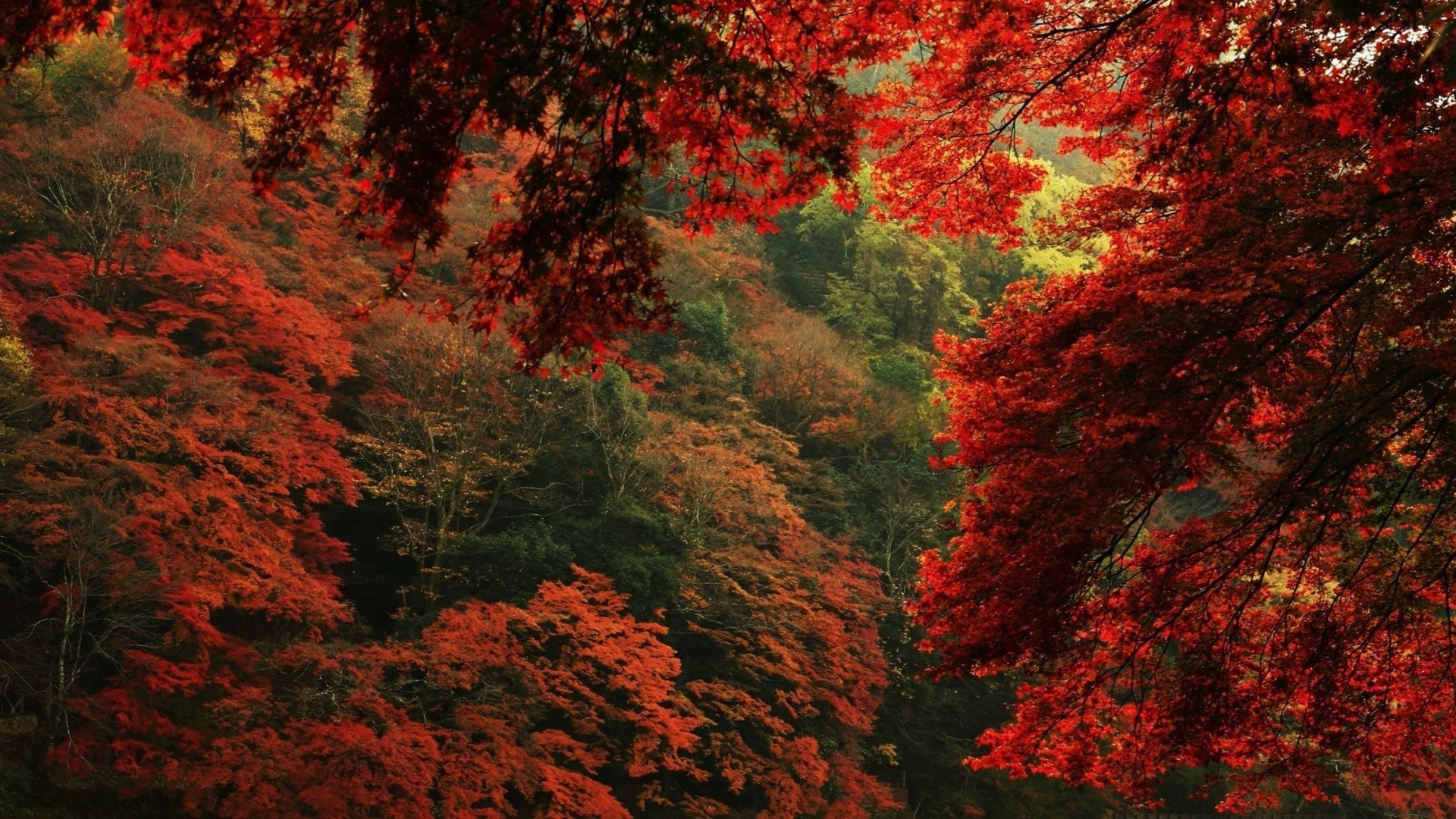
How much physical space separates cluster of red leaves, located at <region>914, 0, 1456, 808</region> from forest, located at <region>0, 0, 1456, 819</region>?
0.12ft

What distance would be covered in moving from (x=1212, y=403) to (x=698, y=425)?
36.1 feet

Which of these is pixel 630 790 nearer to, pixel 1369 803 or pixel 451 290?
pixel 451 290

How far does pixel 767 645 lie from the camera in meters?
13.9

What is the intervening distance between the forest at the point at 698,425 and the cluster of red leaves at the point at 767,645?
8 cm

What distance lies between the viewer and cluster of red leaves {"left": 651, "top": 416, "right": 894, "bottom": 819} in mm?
13383

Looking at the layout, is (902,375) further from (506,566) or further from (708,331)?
(506,566)

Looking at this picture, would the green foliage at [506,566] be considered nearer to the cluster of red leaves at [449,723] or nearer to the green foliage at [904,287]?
the cluster of red leaves at [449,723]

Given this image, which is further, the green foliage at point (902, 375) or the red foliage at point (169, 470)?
the green foliage at point (902, 375)

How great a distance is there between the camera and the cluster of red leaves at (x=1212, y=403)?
500 cm

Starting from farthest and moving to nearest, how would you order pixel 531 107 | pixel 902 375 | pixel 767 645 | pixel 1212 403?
pixel 902 375, pixel 767 645, pixel 1212 403, pixel 531 107

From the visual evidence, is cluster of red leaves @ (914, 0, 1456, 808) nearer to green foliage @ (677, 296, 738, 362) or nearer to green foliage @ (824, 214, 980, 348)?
green foliage @ (677, 296, 738, 362)

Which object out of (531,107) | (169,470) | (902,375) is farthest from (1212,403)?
(902,375)

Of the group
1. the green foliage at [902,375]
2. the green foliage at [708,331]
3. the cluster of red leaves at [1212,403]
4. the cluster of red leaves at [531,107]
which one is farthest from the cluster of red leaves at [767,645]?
the cluster of red leaves at [531,107]

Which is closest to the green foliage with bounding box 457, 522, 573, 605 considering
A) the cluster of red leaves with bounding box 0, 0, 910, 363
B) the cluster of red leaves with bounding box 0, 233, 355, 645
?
the cluster of red leaves with bounding box 0, 233, 355, 645
